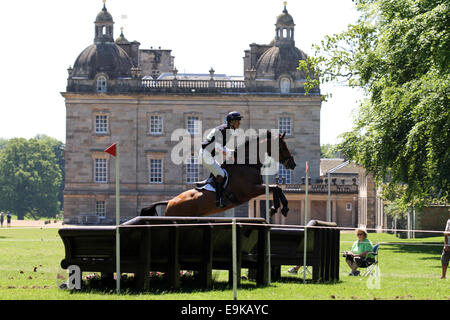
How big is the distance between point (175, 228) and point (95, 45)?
63058 millimetres

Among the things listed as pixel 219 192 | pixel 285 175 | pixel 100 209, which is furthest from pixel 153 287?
pixel 285 175

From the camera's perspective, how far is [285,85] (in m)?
73.1

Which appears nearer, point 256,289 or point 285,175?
point 256,289

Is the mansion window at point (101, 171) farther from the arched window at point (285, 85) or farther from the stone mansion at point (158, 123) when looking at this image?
the arched window at point (285, 85)

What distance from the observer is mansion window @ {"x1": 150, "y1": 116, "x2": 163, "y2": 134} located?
7350cm

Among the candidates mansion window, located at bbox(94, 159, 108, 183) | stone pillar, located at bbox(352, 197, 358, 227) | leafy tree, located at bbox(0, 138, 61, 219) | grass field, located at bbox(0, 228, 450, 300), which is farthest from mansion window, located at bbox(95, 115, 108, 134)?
grass field, located at bbox(0, 228, 450, 300)

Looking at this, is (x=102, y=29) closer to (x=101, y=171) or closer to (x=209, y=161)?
(x=101, y=171)

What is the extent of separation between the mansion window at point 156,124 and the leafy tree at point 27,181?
1988 inches

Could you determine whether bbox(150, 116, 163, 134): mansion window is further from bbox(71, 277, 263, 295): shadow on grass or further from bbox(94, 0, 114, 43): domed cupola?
bbox(71, 277, 263, 295): shadow on grass

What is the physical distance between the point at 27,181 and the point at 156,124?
52.0 meters

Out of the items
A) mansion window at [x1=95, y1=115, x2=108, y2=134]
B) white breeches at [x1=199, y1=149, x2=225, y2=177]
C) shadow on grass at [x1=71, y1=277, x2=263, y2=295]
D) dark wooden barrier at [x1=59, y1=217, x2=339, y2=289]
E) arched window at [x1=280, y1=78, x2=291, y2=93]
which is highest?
arched window at [x1=280, y1=78, x2=291, y2=93]

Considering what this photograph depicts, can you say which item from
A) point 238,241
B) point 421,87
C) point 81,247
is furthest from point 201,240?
point 421,87

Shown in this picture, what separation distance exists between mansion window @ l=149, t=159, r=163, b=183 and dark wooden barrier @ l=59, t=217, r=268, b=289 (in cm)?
5854
